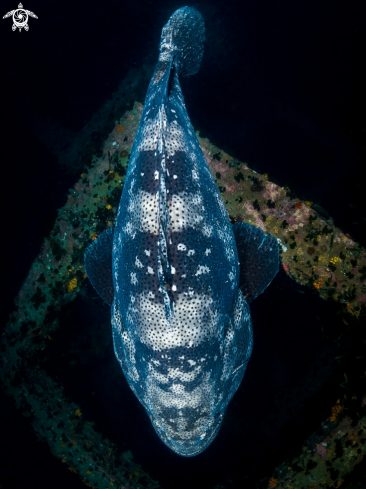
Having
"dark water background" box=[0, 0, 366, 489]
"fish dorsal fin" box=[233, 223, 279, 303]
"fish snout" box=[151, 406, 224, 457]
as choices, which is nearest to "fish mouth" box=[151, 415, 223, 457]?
"fish snout" box=[151, 406, 224, 457]

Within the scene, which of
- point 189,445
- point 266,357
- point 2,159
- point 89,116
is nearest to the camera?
point 189,445

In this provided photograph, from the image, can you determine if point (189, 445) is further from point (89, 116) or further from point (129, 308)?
point (89, 116)

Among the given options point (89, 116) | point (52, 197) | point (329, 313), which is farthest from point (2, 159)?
point (329, 313)

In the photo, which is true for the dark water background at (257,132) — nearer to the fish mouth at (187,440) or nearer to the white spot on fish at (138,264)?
the fish mouth at (187,440)

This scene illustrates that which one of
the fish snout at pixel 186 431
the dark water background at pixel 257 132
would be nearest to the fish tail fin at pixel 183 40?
the dark water background at pixel 257 132

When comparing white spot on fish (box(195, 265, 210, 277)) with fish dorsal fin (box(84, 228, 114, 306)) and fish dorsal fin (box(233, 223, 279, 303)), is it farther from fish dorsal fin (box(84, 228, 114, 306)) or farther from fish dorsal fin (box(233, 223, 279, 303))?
fish dorsal fin (box(84, 228, 114, 306))
